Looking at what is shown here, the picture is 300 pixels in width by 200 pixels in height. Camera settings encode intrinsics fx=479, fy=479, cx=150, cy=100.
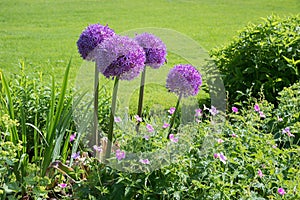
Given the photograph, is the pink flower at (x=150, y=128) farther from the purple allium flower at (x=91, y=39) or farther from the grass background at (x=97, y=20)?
the grass background at (x=97, y=20)

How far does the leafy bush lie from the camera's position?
13.8ft

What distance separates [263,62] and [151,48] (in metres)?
2.00

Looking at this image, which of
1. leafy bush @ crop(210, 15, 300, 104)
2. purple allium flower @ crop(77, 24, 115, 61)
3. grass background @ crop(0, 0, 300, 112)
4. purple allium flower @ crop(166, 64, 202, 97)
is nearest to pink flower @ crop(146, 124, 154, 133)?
purple allium flower @ crop(166, 64, 202, 97)

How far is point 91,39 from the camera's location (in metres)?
2.45

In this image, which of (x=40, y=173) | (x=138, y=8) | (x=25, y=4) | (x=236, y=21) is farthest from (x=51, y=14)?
(x=40, y=173)

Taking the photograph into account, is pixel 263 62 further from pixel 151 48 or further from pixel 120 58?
pixel 120 58

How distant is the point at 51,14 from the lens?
9336mm

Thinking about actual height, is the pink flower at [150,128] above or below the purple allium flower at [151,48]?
below

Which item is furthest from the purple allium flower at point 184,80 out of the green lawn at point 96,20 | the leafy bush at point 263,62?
the green lawn at point 96,20

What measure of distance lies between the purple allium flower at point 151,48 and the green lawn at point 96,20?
3373 mm

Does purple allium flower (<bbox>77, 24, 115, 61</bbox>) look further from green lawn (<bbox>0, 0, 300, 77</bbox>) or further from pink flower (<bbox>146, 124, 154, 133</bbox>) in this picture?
green lawn (<bbox>0, 0, 300, 77</bbox>)

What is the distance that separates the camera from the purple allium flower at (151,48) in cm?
252

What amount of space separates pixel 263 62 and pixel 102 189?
2440mm

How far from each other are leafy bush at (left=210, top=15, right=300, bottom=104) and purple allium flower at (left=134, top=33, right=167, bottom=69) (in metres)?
1.67
